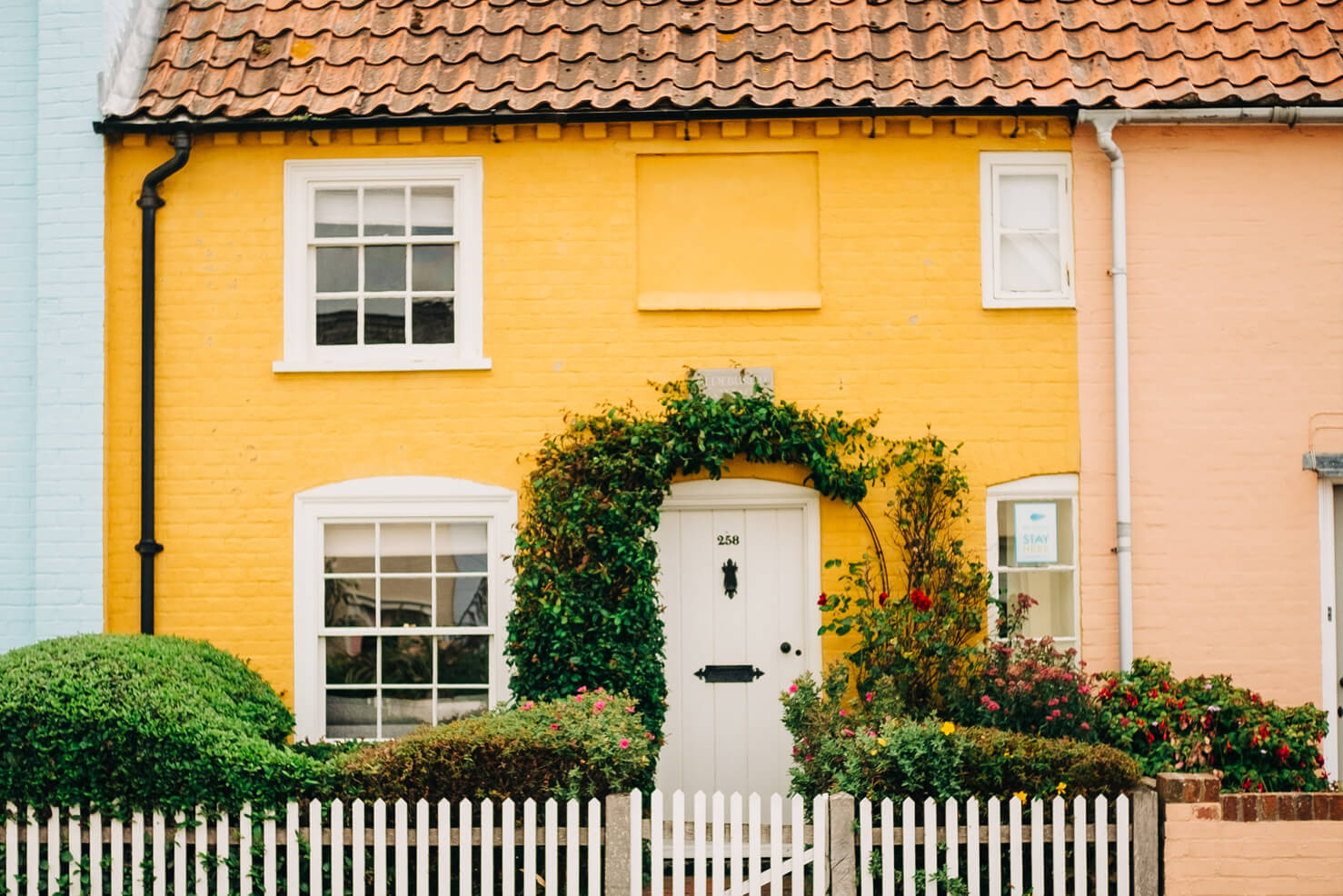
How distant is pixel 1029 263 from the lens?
30.0 feet

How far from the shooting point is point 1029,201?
30.0 feet

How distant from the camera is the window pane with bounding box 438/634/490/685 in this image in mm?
9102

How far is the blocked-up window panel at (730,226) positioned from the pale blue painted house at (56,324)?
4.04 metres

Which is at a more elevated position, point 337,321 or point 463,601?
point 337,321

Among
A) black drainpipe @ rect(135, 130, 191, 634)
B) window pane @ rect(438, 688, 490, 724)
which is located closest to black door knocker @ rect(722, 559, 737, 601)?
window pane @ rect(438, 688, 490, 724)

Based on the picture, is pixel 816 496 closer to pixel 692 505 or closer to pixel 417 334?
pixel 692 505

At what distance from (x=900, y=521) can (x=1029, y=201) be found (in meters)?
2.58

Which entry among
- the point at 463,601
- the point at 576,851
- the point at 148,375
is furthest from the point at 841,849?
the point at 148,375

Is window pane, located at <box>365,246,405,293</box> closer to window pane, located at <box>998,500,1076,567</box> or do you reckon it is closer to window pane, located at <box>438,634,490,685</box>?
window pane, located at <box>438,634,490,685</box>

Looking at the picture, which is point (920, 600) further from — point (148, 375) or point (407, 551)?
point (148, 375)

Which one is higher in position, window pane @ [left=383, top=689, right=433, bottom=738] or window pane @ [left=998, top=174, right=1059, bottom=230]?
window pane @ [left=998, top=174, right=1059, bottom=230]

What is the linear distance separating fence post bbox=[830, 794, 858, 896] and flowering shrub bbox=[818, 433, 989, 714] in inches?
67.0

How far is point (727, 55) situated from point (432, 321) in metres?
2.98

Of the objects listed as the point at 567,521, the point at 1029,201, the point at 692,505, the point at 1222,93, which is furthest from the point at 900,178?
the point at 567,521
